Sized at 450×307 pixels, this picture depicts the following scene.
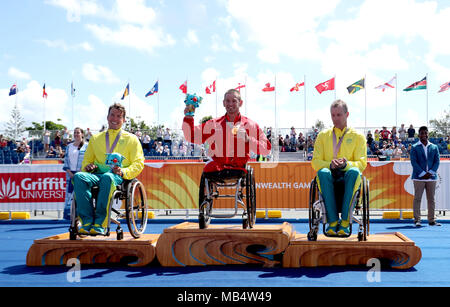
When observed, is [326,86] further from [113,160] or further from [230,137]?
[113,160]

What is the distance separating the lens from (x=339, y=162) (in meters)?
4.71

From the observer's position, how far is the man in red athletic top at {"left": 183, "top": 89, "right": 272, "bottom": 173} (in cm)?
506

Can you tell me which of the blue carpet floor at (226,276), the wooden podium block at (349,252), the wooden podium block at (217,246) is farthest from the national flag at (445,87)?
the wooden podium block at (217,246)

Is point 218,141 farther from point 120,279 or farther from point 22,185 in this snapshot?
point 22,185

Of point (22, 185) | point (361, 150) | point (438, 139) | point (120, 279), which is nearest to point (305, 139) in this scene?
point (438, 139)

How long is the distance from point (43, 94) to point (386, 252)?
30240 mm

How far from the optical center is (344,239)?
4.95 m

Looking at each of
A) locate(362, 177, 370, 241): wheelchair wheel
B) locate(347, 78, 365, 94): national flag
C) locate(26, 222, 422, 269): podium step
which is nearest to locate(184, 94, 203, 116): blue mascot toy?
locate(26, 222, 422, 269): podium step

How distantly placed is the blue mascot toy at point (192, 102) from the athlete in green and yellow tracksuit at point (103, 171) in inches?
30.6

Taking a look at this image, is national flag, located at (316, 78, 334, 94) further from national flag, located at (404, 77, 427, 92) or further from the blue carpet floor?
the blue carpet floor

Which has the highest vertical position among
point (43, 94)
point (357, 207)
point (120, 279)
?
point (43, 94)

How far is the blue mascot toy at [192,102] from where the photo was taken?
16.4ft

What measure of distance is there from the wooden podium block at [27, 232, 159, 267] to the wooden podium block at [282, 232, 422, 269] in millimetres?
1496

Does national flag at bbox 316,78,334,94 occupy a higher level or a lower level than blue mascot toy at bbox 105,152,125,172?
higher
